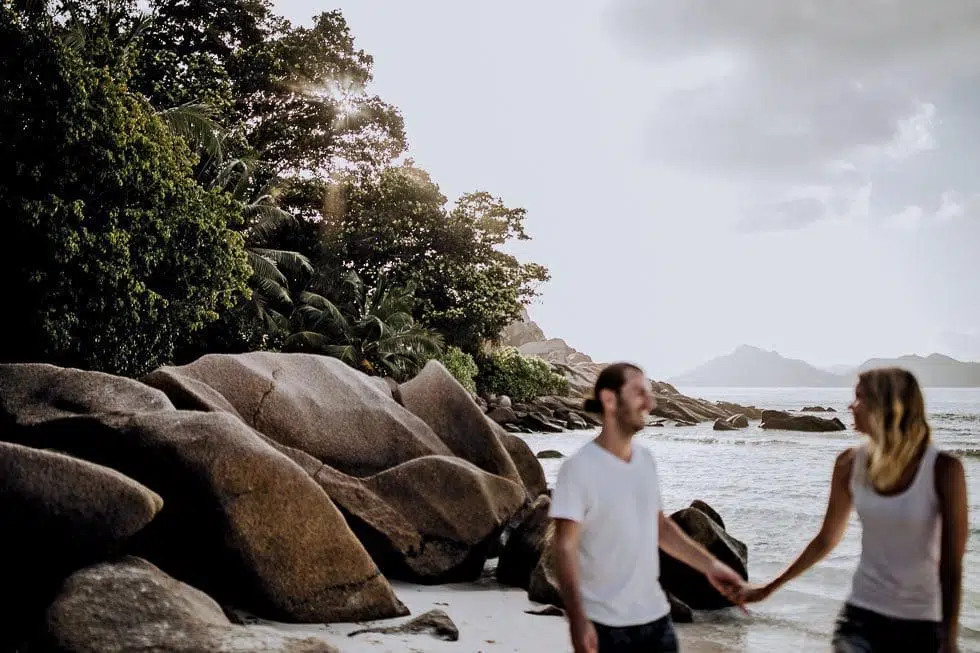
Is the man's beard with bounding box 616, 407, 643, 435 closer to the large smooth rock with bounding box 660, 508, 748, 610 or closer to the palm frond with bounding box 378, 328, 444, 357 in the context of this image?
the large smooth rock with bounding box 660, 508, 748, 610

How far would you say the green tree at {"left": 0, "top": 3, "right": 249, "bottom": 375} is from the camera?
14.5 m

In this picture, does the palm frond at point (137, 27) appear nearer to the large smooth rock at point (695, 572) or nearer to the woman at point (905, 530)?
the large smooth rock at point (695, 572)

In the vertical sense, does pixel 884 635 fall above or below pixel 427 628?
above

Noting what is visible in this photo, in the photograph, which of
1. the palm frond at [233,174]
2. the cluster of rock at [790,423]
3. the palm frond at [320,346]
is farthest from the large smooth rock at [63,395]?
the cluster of rock at [790,423]

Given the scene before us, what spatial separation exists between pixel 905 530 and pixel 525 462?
9.12 metres

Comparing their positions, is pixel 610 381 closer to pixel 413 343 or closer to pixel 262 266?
pixel 262 266

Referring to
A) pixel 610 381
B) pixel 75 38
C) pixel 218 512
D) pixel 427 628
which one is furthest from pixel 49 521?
pixel 75 38

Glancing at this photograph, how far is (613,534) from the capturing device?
2.89 metres

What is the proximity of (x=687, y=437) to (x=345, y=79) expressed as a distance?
854 inches

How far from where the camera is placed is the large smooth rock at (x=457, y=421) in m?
10.5

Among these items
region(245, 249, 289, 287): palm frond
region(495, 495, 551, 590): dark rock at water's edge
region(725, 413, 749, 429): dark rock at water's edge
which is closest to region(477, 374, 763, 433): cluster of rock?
region(725, 413, 749, 429): dark rock at water's edge

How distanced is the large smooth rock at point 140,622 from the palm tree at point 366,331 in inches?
807

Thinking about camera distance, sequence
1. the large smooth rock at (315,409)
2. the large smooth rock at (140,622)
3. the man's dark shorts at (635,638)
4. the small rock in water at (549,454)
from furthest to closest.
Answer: the small rock in water at (549,454)
the large smooth rock at (315,409)
the large smooth rock at (140,622)
the man's dark shorts at (635,638)

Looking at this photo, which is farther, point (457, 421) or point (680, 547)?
point (457, 421)
